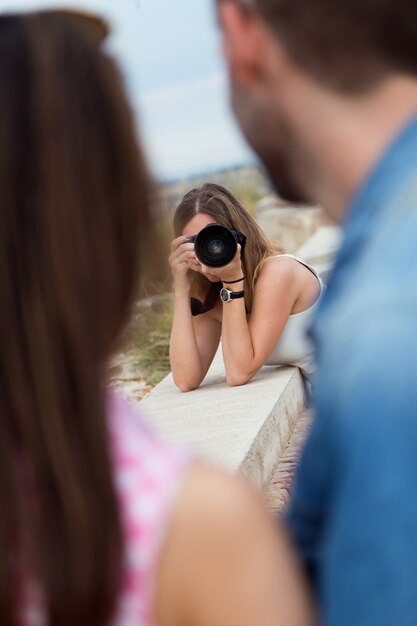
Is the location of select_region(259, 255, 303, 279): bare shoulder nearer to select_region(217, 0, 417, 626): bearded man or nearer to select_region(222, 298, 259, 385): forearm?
select_region(222, 298, 259, 385): forearm

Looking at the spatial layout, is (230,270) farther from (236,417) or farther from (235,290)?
(236,417)

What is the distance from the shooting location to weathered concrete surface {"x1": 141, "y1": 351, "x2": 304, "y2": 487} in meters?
4.00

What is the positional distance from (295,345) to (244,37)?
4.14 m

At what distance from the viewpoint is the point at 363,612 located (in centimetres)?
100

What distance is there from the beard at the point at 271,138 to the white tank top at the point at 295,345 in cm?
379

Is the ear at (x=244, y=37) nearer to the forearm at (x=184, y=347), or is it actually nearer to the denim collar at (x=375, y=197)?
the denim collar at (x=375, y=197)

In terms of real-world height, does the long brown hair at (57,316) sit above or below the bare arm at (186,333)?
above

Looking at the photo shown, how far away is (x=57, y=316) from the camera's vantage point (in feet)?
3.42

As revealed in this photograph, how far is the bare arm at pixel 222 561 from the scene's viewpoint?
100 cm

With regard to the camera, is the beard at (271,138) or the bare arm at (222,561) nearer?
the bare arm at (222,561)

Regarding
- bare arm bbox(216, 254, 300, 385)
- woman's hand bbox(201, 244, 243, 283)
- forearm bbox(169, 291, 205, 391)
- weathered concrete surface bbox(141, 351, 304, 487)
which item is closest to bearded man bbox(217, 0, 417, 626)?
weathered concrete surface bbox(141, 351, 304, 487)

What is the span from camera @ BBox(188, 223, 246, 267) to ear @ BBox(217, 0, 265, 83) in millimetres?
3463

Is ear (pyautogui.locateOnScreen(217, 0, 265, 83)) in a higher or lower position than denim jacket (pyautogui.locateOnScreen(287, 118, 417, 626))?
higher

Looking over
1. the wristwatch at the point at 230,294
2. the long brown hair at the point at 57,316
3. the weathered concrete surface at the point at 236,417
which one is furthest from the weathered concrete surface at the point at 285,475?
the long brown hair at the point at 57,316
